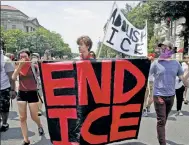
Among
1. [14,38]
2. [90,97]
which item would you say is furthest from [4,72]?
[14,38]

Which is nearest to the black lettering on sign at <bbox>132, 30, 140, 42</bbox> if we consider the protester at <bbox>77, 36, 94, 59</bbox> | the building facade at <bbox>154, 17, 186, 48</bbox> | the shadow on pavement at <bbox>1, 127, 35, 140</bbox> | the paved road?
the paved road

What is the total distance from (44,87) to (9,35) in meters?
68.9

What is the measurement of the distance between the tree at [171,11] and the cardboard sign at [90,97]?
74.1ft

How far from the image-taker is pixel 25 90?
16.7 feet

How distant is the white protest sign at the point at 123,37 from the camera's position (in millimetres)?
8547

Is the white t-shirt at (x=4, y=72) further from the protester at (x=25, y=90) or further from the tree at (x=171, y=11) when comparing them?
the tree at (x=171, y=11)

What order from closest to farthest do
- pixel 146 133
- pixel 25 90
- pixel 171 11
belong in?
1. pixel 25 90
2. pixel 146 133
3. pixel 171 11

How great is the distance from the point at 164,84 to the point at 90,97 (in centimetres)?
126

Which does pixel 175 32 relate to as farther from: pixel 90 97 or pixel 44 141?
pixel 90 97

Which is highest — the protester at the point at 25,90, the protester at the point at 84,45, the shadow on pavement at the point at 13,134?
the protester at the point at 84,45

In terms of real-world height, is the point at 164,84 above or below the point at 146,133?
above

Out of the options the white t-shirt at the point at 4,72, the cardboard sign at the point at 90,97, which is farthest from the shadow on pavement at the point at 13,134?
the cardboard sign at the point at 90,97

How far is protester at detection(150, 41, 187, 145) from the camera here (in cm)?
471

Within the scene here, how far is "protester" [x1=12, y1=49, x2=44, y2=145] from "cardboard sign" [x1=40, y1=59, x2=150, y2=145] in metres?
0.94
